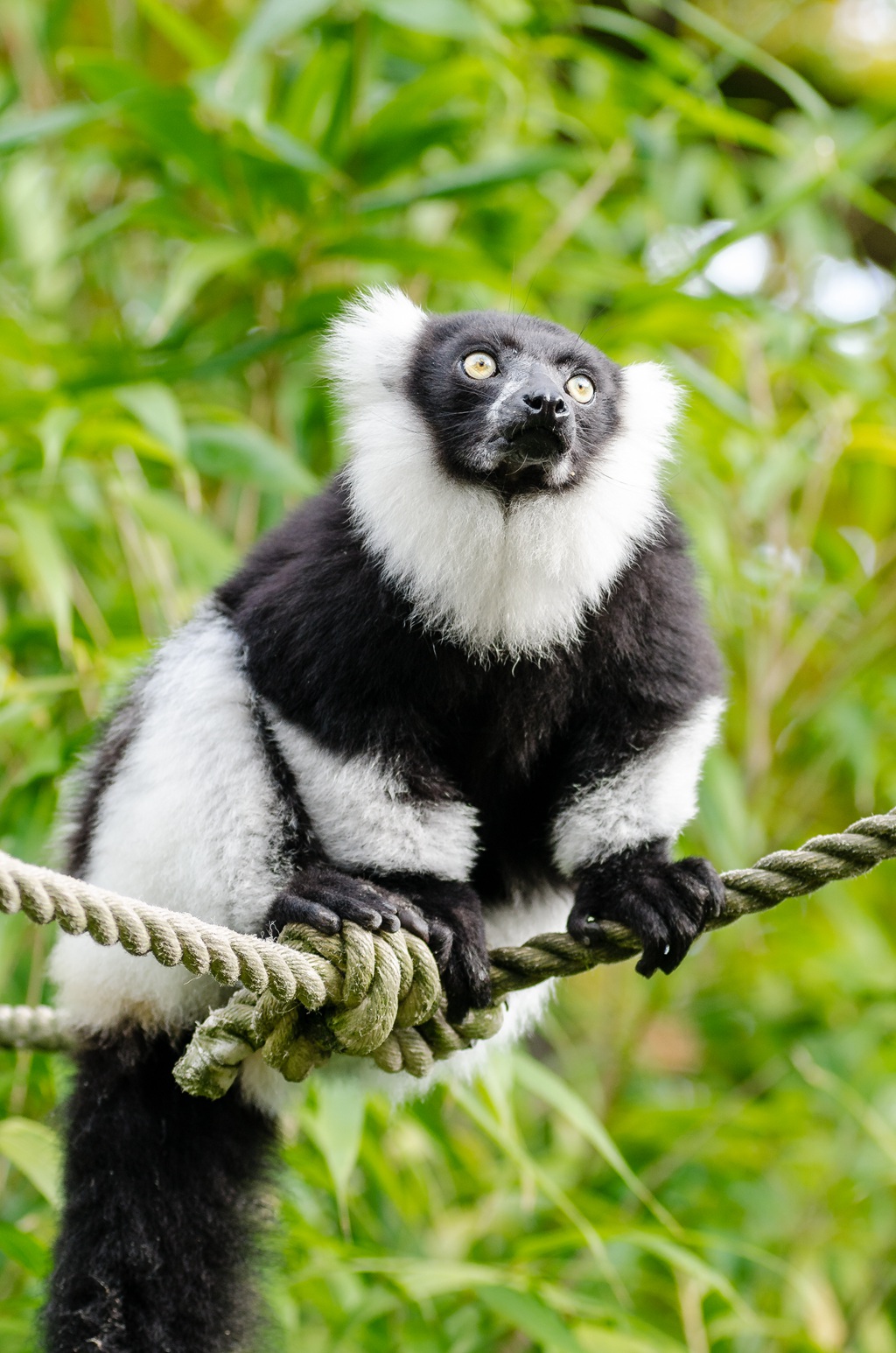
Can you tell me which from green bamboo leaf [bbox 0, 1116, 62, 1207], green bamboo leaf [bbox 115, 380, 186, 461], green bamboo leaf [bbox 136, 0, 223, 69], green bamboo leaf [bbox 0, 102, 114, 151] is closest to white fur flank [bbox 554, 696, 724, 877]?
green bamboo leaf [bbox 0, 1116, 62, 1207]

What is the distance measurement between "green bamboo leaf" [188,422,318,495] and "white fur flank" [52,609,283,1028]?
3.43 feet

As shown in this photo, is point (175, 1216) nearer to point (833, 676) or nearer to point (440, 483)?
point (440, 483)

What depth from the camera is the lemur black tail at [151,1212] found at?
252 cm

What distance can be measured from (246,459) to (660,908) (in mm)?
1966

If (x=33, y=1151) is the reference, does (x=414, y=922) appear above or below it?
above

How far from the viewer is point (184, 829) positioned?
2.69 metres

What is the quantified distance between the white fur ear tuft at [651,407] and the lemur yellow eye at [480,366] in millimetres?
329

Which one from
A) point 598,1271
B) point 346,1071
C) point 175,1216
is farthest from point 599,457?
point 598,1271

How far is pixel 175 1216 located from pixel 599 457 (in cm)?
171

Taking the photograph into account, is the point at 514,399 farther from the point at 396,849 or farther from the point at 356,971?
the point at 356,971

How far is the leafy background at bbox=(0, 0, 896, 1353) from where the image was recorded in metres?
3.68

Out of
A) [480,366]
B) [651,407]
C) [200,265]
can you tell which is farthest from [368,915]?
[200,265]

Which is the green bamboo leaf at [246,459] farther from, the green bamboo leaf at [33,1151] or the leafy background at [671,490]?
the green bamboo leaf at [33,1151]

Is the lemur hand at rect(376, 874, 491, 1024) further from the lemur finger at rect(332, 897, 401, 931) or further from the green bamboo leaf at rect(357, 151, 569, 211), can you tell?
the green bamboo leaf at rect(357, 151, 569, 211)
